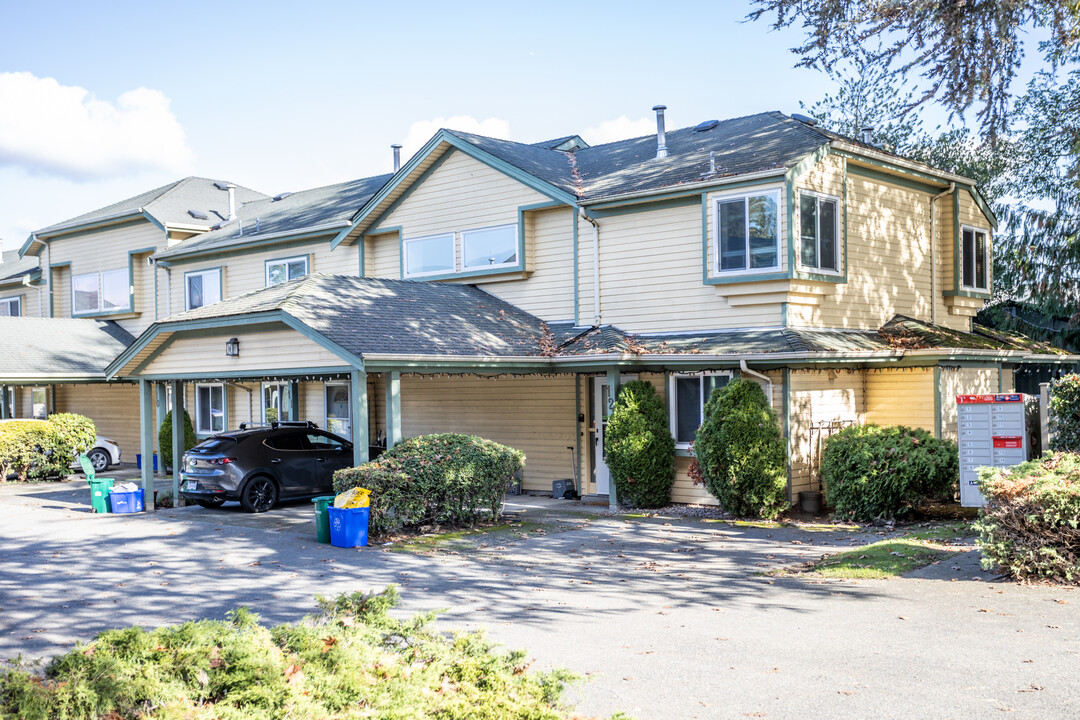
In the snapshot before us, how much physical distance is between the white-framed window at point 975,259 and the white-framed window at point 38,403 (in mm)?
26760

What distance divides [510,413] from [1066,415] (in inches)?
401

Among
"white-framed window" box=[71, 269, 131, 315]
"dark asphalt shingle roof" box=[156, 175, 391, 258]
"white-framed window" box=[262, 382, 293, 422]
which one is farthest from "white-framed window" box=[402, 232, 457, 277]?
"white-framed window" box=[71, 269, 131, 315]

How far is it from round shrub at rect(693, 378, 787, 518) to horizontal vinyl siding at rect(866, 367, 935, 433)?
3438 millimetres

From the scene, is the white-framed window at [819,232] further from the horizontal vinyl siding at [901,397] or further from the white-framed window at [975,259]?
the white-framed window at [975,259]

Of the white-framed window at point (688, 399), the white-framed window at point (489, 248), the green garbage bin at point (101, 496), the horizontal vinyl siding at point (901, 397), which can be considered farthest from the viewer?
the white-framed window at point (489, 248)

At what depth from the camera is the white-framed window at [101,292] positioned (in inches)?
1115

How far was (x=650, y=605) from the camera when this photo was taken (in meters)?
9.40

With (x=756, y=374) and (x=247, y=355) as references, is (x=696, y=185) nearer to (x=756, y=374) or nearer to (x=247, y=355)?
(x=756, y=374)

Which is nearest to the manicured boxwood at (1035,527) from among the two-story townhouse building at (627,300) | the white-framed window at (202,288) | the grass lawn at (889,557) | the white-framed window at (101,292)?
the grass lawn at (889,557)

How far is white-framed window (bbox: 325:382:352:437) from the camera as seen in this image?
22531 mm

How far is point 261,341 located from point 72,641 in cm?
821

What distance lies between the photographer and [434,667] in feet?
18.7

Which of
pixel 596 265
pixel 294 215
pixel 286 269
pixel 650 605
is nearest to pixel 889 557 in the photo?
pixel 650 605

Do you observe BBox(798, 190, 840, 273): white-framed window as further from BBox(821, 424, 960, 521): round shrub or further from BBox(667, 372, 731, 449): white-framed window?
BBox(821, 424, 960, 521): round shrub
